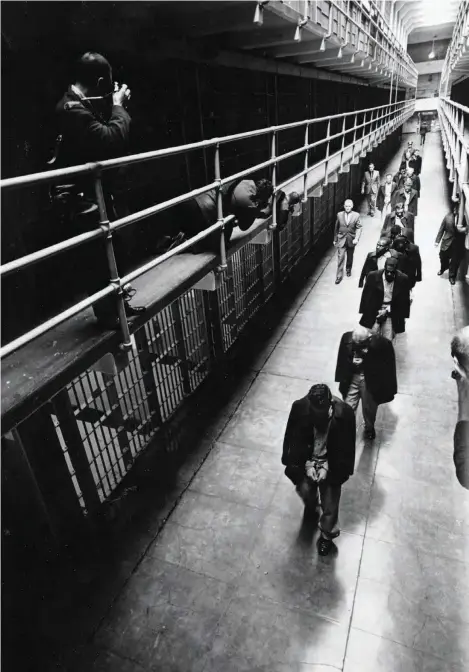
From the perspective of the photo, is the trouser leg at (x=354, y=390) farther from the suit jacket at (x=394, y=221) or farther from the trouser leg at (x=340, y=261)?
the trouser leg at (x=340, y=261)

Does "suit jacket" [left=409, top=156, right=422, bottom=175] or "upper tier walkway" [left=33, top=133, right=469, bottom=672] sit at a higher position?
"suit jacket" [left=409, top=156, right=422, bottom=175]

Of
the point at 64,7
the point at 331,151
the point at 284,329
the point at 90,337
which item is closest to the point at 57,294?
the point at 90,337

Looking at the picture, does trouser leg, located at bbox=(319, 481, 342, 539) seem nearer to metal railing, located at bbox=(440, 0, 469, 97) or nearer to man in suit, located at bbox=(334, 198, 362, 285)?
man in suit, located at bbox=(334, 198, 362, 285)

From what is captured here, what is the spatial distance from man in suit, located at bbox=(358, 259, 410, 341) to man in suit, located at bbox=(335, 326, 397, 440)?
4.81 feet

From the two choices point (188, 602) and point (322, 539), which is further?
point (322, 539)

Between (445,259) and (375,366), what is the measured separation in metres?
6.02

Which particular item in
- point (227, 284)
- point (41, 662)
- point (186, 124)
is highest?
point (186, 124)

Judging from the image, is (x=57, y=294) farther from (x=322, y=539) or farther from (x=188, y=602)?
(x=322, y=539)

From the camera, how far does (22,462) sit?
3.66 metres

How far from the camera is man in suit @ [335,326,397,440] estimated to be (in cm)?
477

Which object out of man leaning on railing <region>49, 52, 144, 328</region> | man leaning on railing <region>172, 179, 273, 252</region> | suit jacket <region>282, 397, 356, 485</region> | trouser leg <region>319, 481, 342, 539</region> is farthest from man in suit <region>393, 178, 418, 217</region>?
man leaning on railing <region>49, 52, 144, 328</region>

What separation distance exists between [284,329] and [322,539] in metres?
4.73

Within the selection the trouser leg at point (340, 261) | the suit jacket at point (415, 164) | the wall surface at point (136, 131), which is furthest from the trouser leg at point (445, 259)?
the suit jacket at point (415, 164)

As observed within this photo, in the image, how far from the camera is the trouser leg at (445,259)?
9.36 meters
